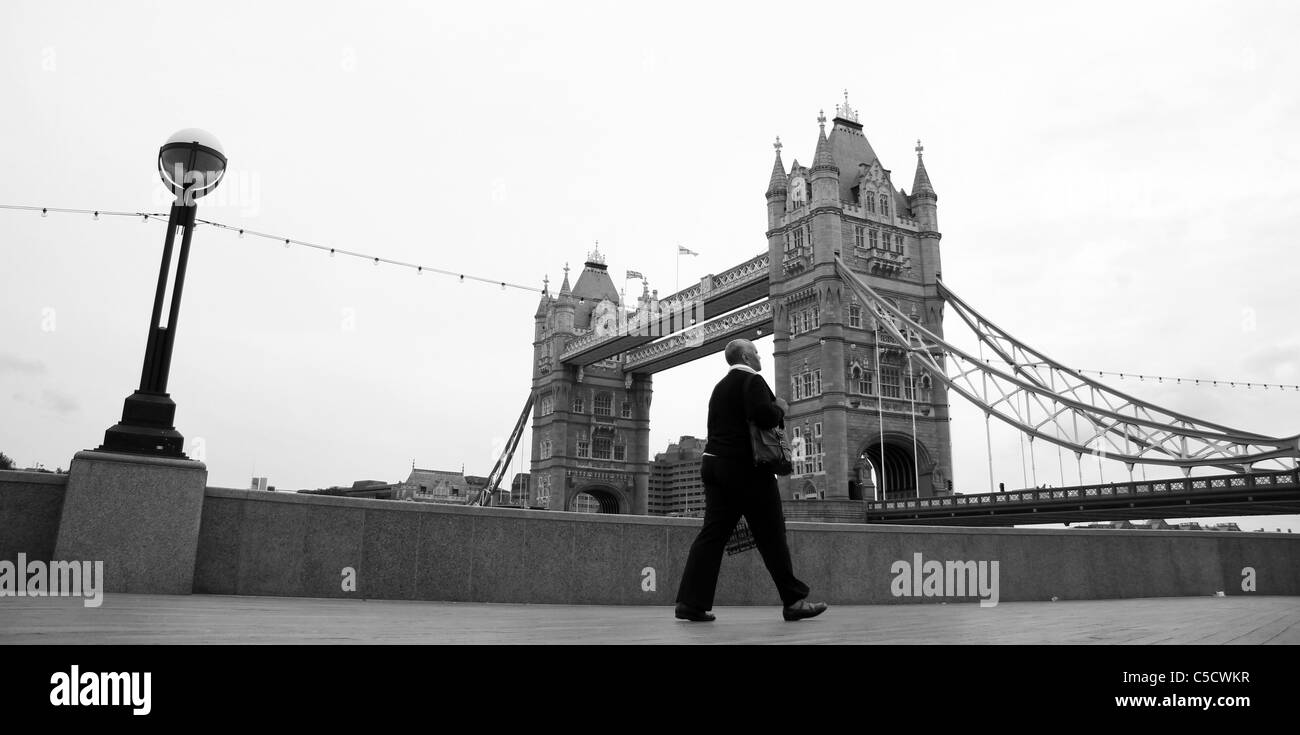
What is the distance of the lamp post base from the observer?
6.42 m

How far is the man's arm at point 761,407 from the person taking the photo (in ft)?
16.3

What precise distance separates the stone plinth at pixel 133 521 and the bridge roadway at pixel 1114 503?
2529 centimetres

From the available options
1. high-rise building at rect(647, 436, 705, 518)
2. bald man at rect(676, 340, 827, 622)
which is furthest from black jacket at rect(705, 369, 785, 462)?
high-rise building at rect(647, 436, 705, 518)

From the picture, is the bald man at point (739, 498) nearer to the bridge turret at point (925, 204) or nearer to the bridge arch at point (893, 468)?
the bridge arch at point (893, 468)

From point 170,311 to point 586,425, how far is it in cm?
5985

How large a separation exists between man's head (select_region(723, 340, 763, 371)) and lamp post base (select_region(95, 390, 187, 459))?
4624 millimetres

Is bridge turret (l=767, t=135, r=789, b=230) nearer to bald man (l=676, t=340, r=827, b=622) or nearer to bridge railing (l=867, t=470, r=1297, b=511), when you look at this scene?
bridge railing (l=867, t=470, r=1297, b=511)

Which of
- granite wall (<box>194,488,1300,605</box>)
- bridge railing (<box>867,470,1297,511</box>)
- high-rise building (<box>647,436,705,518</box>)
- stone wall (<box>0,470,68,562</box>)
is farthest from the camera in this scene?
high-rise building (<box>647,436,705,518</box>)

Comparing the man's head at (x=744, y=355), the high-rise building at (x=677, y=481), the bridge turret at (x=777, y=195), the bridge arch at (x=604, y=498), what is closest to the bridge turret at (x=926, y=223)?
the bridge turret at (x=777, y=195)

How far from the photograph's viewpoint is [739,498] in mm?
5055

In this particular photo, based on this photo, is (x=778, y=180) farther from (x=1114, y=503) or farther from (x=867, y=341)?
(x=1114, y=503)

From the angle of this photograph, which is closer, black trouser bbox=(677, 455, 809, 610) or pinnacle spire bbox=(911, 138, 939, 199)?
black trouser bbox=(677, 455, 809, 610)
